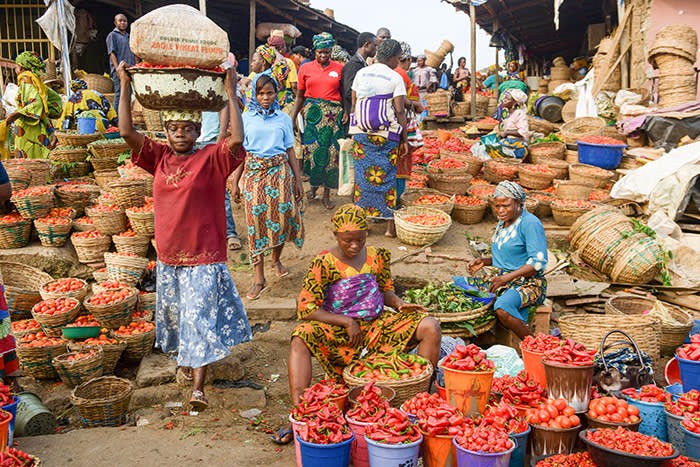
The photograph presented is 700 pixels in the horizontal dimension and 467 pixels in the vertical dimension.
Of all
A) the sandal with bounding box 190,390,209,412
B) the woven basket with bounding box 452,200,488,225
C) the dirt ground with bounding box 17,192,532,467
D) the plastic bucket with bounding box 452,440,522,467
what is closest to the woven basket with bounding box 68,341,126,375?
the dirt ground with bounding box 17,192,532,467

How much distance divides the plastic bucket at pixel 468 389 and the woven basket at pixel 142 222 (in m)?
4.43

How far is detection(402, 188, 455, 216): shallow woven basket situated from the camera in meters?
7.67

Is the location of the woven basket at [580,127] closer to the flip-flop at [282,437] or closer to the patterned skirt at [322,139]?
the patterned skirt at [322,139]

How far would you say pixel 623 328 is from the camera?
4.69 metres

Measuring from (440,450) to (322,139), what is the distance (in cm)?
541

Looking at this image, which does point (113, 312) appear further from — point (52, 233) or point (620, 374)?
point (620, 374)

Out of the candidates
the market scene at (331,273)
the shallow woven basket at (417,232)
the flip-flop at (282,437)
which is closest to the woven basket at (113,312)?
the market scene at (331,273)

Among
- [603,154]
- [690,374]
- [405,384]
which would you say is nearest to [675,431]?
[690,374]

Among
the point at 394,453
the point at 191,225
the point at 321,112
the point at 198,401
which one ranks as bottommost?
the point at 198,401

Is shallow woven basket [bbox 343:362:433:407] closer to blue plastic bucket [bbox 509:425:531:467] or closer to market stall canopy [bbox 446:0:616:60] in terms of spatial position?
blue plastic bucket [bbox 509:425:531:467]

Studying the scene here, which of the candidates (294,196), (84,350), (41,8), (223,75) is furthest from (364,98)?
(41,8)

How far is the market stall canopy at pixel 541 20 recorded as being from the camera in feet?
54.7

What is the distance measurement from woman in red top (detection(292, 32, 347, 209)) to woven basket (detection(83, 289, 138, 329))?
328 cm

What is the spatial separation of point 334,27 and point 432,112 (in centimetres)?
446
